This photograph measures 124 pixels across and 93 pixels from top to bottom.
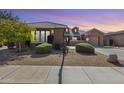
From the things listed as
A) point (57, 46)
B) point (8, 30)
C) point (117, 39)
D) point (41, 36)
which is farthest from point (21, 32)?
point (117, 39)

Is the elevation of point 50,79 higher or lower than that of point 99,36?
lower

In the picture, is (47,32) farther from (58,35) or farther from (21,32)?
(21,32)

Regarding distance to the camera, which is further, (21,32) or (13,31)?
(21,32)

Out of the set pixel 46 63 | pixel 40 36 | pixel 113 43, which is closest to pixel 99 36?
pixel 113 43

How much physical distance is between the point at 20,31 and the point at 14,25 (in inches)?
30.8

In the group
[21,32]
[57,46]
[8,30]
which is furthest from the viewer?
[57,46]

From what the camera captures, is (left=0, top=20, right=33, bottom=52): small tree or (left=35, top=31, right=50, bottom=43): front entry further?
(left=35, top=31, right=50, bottom=43): front entry

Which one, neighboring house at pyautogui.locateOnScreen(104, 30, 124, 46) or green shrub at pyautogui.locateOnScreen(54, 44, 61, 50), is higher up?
neighboring house at pyautogui.locateOnScreen(104, 30, 124, 46)

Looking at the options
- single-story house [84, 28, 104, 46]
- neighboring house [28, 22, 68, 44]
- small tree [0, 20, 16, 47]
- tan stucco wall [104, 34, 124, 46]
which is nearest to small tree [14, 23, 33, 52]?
small tree [0, 20, 16, 47]

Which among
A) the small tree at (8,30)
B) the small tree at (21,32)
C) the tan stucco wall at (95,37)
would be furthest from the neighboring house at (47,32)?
the tan stucco wall at (95,37)

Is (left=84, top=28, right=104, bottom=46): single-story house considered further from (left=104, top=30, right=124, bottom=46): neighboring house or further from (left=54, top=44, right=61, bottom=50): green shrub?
(left=54, top=44, right=61, bottom=50): green shrub
